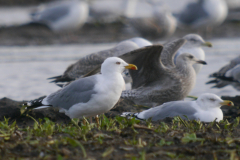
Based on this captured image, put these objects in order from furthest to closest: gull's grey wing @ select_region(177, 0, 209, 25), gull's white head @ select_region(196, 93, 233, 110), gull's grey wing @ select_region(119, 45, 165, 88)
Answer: gull's grey wing @ select_region(177, 0, 209, 25)
gull's grey wing @ select_region(119, 45, 165, 88)
gull's white head @ select_region(196, 93, 233, 110)

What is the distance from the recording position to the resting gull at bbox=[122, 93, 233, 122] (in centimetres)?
432

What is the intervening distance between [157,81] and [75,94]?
1988mm

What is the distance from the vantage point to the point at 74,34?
15.5 m

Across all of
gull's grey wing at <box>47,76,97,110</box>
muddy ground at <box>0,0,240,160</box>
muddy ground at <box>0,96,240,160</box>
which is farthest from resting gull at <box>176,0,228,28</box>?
muddy ground at <box>0,96,240,160</box>

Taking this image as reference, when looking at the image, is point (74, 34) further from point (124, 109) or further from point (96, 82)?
point (96, 82)

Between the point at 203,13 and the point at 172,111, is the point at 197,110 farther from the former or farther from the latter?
the point at 203,13

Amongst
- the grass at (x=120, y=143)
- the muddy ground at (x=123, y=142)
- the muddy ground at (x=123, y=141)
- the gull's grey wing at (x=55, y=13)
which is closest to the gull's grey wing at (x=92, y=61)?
the muddy ground at (x=123, y=141)

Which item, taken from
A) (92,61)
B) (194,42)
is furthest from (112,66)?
(194,42)

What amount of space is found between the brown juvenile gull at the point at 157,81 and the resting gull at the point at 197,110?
4.68ft

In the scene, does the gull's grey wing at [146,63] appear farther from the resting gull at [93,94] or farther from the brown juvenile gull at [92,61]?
the resting gull at [93,94]

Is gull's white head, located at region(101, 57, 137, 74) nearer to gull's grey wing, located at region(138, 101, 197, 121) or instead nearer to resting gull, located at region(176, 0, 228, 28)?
gull's grey wing, located at region(138, 101, 197, 121)

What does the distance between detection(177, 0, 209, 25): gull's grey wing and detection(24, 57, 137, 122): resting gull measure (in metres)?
9.98

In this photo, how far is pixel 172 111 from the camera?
4445 mm

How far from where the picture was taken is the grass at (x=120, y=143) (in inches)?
107
